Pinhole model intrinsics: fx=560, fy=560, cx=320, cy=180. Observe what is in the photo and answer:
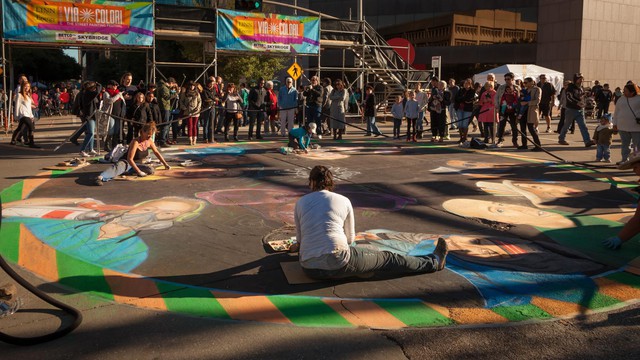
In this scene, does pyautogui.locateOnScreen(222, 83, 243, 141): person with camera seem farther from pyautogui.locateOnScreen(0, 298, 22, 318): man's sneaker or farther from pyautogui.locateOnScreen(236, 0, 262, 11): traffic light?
pyautogui.locateOnScreen(0, 298, 22, 318): man's sneaker

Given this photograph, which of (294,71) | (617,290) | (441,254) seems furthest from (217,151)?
(617,290)

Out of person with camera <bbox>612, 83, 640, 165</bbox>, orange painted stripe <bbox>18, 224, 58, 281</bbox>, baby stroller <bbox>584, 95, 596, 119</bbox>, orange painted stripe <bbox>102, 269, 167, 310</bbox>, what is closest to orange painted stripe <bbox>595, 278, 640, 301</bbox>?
orange painted stripe <bbox>102, 269, 167, 310</bbox>

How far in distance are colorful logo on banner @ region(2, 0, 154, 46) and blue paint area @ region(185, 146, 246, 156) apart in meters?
5.73

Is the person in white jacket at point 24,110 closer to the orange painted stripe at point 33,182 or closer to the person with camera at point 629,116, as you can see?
the orange painted stripe at point 33,182

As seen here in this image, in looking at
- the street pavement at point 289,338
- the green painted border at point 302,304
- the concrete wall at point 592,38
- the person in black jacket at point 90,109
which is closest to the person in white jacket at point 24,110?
the person in black jacket at point 90,109

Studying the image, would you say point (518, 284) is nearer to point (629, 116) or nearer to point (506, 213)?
point (506, 213)

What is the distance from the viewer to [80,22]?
56.3 feet

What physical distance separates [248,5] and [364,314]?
54.5 ft

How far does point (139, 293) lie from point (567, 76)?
115 feet

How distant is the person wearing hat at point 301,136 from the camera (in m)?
13.8

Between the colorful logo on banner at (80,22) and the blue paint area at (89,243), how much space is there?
11.5m

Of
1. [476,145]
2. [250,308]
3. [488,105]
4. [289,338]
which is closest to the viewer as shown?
[289,338]

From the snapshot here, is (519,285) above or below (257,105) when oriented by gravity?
below

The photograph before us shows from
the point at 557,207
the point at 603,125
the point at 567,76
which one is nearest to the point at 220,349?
the point at 557,207
